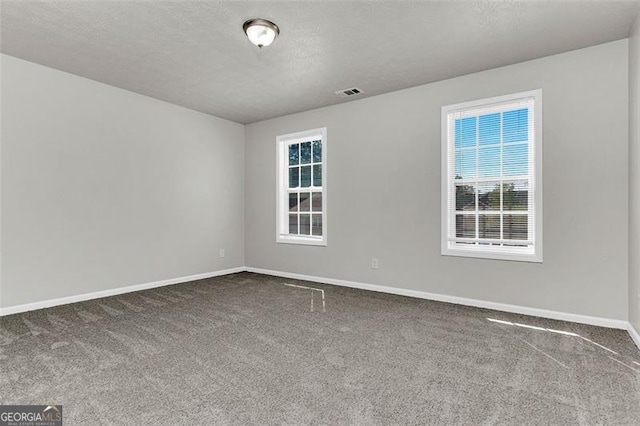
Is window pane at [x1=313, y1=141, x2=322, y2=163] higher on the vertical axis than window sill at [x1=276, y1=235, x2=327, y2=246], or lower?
higher

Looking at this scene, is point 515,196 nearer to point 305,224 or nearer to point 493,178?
point 493,178

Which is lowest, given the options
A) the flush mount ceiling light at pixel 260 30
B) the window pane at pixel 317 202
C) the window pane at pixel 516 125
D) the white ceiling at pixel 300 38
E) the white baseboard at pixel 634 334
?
the white baseboard at pixel 634 334

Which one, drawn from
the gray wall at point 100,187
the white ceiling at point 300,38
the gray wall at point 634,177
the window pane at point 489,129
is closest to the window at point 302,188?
the gray wall at point 100,187

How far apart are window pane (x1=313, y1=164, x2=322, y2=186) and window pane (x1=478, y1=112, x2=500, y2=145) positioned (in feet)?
7.60

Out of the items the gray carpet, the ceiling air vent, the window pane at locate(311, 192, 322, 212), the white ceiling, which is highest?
the white ceiling

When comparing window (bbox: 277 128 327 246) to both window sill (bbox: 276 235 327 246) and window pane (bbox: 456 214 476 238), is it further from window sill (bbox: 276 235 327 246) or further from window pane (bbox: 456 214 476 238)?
window pane (bbox: 456 214 476 238)

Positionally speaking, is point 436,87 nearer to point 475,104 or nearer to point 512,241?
point 475,104

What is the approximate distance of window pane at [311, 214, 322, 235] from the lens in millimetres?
5321

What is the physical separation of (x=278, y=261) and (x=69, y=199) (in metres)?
2.96

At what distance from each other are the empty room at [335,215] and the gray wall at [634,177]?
0.04m

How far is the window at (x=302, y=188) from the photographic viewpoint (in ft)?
17.2

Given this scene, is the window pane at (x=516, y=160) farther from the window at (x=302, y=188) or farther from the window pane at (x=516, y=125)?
the window at (x=302, y=188)

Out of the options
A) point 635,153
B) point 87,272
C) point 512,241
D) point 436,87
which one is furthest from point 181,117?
point 635,153

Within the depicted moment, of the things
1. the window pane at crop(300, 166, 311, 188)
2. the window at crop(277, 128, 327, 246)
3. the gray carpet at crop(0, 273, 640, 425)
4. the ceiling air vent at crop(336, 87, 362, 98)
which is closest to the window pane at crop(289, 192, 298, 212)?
the window at crop(277, 128, 327, 246)
